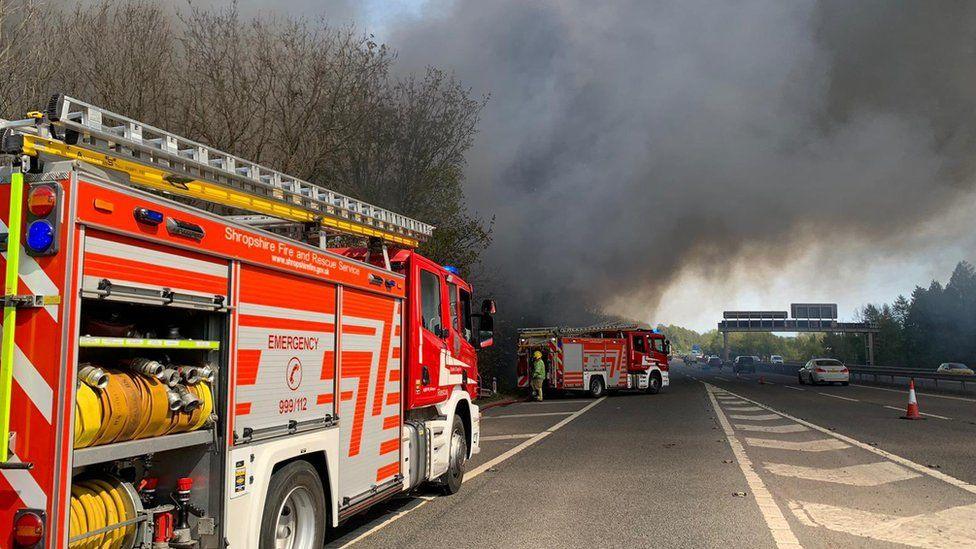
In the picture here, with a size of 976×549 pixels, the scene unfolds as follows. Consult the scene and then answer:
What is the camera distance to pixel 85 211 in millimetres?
3141

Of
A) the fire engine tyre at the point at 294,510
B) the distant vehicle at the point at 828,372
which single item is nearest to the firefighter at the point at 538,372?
the distant vehicle at the point at 828,372

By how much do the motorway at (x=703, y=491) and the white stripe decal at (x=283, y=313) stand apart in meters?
2.12

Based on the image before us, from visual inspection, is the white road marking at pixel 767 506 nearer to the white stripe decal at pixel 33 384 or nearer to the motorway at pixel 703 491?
the motorway at pixel 703 491

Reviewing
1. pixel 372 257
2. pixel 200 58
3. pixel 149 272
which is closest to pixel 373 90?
pixel 200 58

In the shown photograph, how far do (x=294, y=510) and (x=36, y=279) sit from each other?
8.08 feet

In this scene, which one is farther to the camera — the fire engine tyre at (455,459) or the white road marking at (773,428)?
the white road marking at (773,428)

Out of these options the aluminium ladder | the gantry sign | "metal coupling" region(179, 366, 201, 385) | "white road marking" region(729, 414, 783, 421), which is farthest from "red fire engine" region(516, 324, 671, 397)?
the gantry sign

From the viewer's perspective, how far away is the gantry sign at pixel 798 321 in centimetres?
9100

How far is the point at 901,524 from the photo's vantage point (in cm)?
652

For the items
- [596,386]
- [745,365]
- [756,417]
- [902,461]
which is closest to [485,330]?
[902,461]

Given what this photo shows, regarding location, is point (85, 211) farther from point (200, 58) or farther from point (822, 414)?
point (822, 414)

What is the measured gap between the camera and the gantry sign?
9100cm

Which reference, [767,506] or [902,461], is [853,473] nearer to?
[902,461]

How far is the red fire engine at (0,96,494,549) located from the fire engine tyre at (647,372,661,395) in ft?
78.4
